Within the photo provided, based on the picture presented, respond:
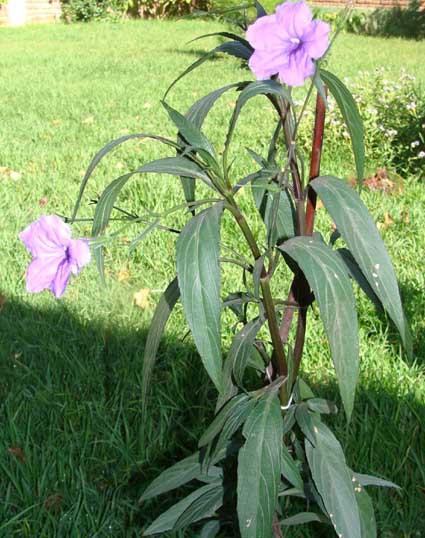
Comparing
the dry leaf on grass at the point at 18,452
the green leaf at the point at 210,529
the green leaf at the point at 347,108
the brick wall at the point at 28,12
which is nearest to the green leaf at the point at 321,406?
the green leaf at the point at 210,529

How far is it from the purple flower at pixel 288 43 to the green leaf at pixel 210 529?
924mm

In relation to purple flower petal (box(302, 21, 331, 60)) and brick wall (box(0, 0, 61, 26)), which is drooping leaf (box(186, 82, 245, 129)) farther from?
brick wall (box(0, 0, 61, 26))

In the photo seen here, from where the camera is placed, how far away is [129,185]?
3.68 metres

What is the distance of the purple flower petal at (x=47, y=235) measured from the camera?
0.83 m

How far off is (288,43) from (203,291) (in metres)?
0.30

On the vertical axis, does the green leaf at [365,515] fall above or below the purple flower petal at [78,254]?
below

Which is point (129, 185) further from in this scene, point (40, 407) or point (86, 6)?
point (86, 6)

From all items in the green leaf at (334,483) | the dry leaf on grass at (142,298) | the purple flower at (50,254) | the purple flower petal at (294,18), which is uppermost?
the purple flower petal at (294,18)

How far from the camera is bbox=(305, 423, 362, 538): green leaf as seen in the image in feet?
3.88

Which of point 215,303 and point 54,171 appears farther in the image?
point 54,171

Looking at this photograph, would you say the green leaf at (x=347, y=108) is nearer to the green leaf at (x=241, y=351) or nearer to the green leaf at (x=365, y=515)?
the green leaf at (x=241, y=351)

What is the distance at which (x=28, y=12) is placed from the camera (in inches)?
585

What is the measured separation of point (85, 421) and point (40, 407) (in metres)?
0.14

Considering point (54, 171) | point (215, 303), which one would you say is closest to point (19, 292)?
point (54, 171)
